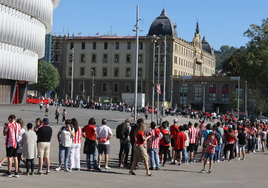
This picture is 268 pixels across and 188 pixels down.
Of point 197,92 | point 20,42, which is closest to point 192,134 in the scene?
point 20,42

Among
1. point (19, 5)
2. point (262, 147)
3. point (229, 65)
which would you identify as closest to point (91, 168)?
point (262, 147)

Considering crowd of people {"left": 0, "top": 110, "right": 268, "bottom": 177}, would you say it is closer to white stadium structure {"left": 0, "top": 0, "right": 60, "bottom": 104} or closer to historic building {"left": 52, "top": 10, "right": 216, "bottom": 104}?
white stadium structure {"left": 0, "top": 0, "right": 60, "bottom": 104}

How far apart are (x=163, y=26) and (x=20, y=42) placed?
51858 mm

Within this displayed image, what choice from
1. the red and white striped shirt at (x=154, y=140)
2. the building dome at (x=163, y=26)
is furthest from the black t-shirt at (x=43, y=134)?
the building dome at (x=163, y=26)

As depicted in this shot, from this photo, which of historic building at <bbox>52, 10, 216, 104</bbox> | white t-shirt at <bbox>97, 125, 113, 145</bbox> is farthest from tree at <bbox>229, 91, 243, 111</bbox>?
white t-shirt at <bbox>97, 125, 113, 145</bbox>

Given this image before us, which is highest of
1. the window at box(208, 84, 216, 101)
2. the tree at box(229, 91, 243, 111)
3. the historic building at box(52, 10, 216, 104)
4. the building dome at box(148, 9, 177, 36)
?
the building dome at box(148, 9, 177, 36)

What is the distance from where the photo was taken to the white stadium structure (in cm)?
6069

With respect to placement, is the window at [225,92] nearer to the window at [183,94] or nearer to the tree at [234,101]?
the tree at [234,101]

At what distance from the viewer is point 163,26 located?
4345 inches

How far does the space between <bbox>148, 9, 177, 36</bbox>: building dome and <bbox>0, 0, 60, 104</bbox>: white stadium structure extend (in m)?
42.4

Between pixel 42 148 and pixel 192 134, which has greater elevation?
pixel 192 134

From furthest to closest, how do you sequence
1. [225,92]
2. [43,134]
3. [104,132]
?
[225,92]
[104,132]
[43,134]

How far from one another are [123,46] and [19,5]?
1955 inches

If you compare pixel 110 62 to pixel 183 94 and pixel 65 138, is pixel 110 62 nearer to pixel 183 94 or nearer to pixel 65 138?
pixel 183 94
